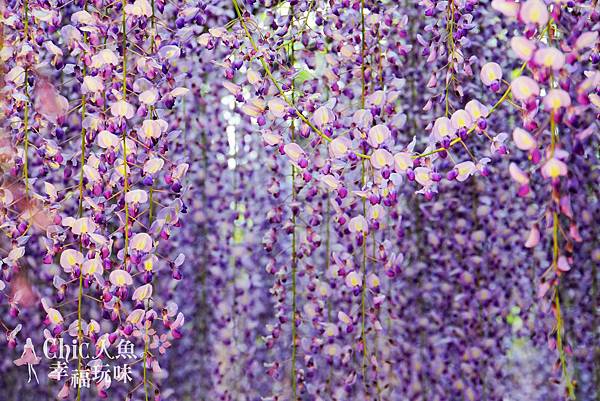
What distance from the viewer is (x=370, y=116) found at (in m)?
1.56

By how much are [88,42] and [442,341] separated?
155cm

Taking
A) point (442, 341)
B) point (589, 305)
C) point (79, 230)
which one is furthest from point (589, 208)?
point (79, 230)

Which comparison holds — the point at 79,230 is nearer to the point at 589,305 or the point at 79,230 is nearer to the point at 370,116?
the point at 370,116

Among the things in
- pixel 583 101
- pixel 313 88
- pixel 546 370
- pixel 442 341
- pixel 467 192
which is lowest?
pixel 546 370

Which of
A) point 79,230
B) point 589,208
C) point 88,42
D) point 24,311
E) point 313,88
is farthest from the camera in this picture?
point 24,311

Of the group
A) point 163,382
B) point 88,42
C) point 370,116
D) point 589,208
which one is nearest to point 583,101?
point 370,116

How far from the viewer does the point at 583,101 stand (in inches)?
39.9

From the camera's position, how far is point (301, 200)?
2.85 m

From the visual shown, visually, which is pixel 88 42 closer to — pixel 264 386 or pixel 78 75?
pixel 78 75

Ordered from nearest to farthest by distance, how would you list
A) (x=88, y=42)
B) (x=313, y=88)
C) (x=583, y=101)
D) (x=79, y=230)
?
(x=583, y=101), (x=79, y=230), (x=88, y=42), (x=313, y=88)

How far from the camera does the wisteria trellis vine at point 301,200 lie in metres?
1.50

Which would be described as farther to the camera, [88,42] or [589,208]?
[589,208]

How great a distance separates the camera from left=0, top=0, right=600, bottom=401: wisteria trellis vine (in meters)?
1.50

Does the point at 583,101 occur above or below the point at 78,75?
above
